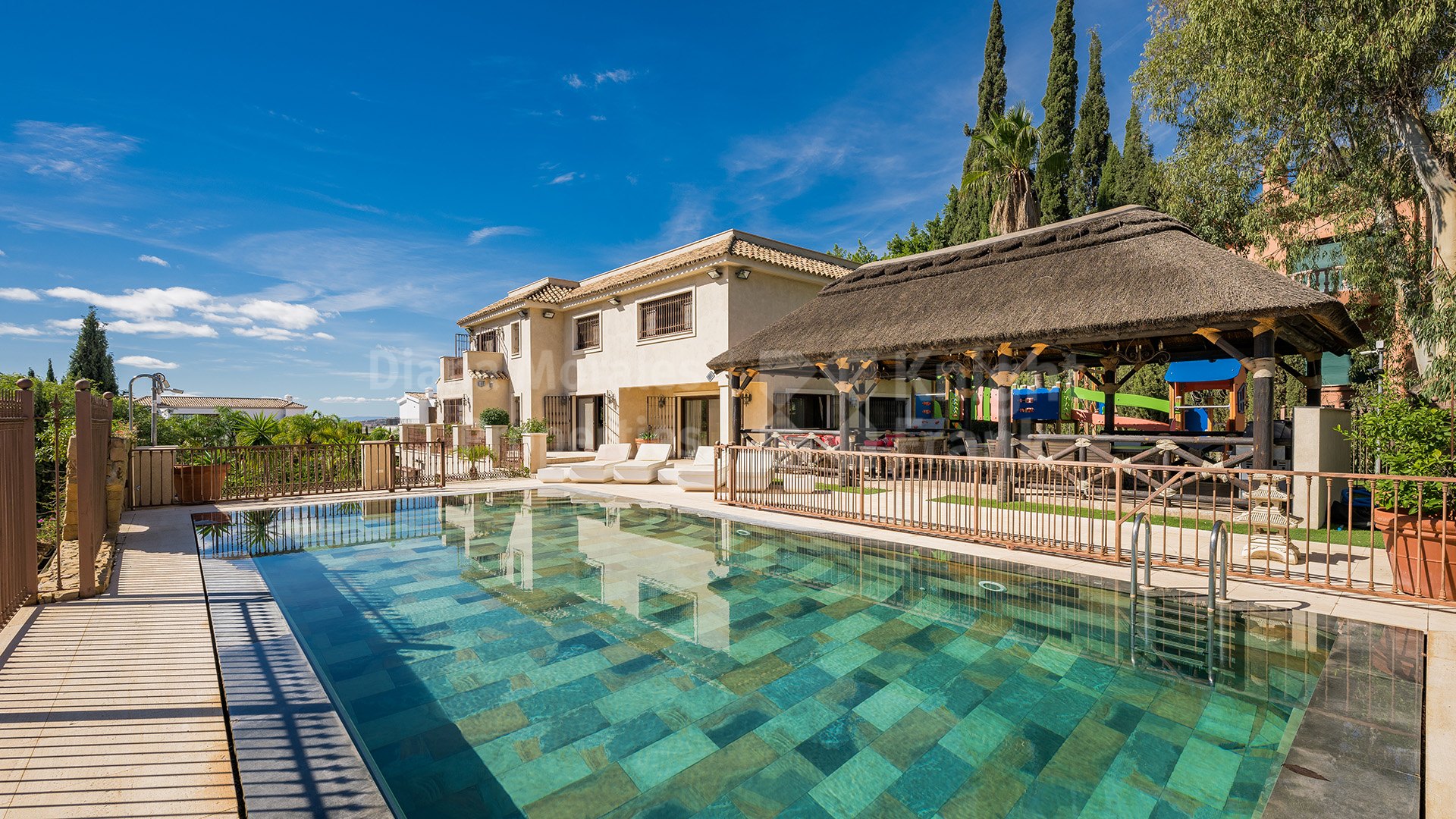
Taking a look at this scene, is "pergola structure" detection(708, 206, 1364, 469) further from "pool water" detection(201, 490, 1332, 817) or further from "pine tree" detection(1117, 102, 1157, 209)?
A: "pine tree" detection(1117, 102, 1157, 209)

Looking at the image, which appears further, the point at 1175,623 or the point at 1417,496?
the point at 1417,496

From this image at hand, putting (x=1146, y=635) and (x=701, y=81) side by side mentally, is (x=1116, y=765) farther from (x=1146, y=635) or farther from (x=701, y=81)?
(x=701, y=81)

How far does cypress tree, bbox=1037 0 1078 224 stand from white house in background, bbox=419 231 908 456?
14.7 m

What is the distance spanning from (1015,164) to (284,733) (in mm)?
27368

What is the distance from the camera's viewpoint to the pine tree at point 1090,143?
29484 millimetres

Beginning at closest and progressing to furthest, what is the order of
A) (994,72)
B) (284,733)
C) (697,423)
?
(284,733)
(697,423)
(994,72)

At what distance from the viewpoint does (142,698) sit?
3.61 m

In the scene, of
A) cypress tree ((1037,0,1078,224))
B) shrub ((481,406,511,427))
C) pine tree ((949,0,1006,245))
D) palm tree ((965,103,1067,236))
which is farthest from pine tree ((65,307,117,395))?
cypress tree ((1037,0,1078,224))

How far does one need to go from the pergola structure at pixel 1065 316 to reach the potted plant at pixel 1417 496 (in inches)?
115

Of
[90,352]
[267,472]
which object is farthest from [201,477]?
[90,352]

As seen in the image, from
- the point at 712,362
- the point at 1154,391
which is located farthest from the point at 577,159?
the point at 1154,391

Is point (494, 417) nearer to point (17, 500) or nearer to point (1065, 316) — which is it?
point (17, 500)

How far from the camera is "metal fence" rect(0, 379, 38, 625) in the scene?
15.1 feet

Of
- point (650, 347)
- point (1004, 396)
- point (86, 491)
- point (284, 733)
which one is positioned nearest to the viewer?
point (284, 733)
